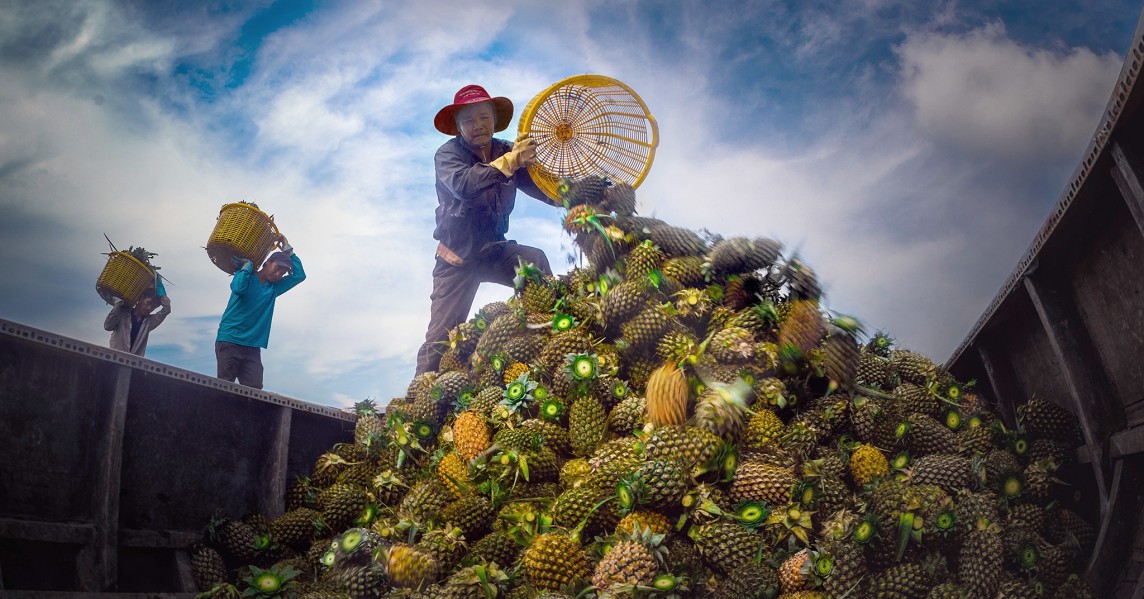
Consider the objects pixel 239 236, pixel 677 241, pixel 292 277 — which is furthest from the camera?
pixel 292 277

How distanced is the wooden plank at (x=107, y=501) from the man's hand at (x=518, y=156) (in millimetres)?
2454

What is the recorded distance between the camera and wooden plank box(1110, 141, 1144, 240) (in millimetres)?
2654

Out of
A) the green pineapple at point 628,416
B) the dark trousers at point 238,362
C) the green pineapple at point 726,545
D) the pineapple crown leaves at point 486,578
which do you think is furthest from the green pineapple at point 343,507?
the dark trousers at point 238,362

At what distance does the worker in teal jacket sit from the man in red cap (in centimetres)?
219

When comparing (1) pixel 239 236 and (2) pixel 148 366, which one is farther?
(1) pixel 239 236

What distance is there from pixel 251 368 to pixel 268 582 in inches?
154

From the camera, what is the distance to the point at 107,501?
3168 millimetres

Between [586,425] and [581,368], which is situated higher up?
[581,368]

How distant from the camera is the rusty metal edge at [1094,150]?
2408 mm

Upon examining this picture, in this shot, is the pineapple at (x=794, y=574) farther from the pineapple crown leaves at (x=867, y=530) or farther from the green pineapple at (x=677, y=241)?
the green pineapple at (x=677, y=241)

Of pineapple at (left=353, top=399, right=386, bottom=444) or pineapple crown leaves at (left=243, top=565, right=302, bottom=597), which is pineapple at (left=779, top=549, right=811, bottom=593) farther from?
pineapple at (left=353, top=399, right=386, bottom=444)

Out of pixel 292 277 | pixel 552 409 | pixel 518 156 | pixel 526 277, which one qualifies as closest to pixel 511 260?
pixel 518 156

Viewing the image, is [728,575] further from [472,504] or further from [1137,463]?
[1137,463]

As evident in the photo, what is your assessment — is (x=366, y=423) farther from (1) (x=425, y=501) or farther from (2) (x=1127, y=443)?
(2) (x=1127, y=443)
